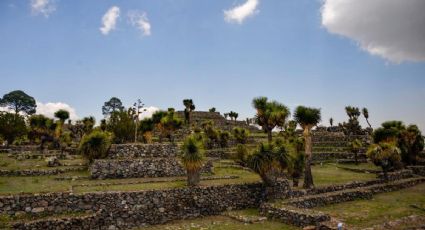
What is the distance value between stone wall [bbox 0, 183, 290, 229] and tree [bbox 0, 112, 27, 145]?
34135 millimetres

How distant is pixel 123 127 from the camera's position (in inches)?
1524

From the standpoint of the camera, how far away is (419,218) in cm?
1730

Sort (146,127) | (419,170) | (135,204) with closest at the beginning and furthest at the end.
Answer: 1. (135,204)
2. (146,127)
3. (419,170)

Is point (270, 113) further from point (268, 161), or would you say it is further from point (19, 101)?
point (19, 101)

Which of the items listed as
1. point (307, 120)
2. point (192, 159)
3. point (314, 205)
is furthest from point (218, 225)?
point (307, 120)

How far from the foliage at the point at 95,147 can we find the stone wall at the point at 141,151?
736 mm

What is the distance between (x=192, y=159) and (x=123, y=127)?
67.7 ft

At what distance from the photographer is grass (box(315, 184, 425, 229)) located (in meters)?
18.0

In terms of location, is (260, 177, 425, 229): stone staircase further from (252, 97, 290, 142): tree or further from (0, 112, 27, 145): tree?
(0, 112, 27, 145): tree

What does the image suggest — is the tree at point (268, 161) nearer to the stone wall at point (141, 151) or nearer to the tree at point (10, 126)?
the stone wall at point (141, 151)

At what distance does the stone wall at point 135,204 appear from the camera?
51.0ft

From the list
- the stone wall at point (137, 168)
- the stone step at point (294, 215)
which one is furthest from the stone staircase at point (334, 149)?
the stone step at point (294, 215)

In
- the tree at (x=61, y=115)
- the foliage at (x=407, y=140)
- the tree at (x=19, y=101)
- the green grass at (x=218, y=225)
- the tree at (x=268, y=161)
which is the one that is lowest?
the green grass at (x=218, y=225)

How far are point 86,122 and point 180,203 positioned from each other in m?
34.0
